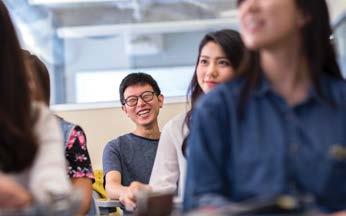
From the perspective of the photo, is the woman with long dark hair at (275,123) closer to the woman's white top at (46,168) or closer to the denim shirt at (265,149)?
the denim shirt at (265,149)

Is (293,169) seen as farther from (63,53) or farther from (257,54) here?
(63,53)

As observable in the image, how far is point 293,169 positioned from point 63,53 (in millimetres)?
3420

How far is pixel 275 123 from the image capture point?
4.28 feet

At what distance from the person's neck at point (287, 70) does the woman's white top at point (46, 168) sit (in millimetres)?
510

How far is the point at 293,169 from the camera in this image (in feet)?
4.18

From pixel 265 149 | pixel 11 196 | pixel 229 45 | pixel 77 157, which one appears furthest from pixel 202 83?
pixel 11 196

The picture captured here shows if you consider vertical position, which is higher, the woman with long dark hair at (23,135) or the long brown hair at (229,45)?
the long brown hair at (229,45)

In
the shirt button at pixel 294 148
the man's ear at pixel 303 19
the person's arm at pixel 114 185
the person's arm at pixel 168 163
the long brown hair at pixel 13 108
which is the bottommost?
the person's arm at pixel 114 185

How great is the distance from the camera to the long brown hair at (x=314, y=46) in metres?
1.38

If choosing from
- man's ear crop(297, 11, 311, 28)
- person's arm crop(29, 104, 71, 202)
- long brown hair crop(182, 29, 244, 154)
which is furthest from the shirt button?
long brown hair crop(182, 29, 244, 154)

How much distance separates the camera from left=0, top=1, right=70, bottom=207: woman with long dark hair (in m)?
1.25

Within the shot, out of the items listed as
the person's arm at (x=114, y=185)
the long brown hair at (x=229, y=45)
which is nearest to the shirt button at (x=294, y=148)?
the long brown hair at (x=229, y=45)

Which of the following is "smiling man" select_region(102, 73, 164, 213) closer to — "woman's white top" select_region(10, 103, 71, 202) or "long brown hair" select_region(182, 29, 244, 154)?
"long brown hair" select_region(182, 29, 244, 154)

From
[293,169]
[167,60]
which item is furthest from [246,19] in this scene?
[167,60]
